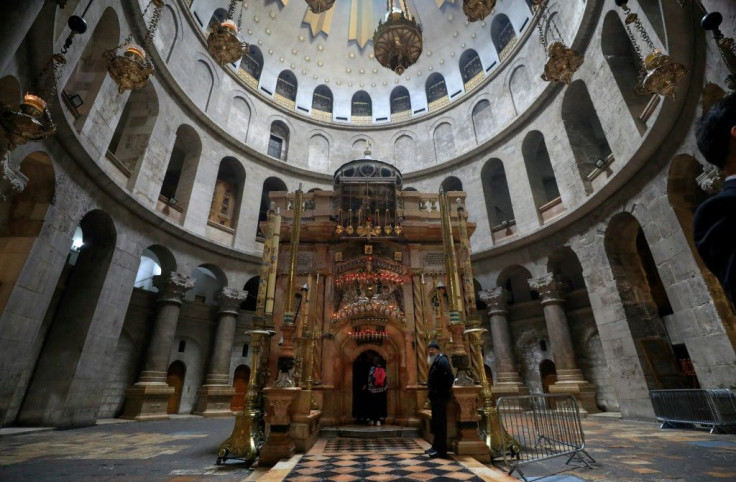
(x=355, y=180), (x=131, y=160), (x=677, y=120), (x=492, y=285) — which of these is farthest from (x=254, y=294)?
(x=677, y=120)

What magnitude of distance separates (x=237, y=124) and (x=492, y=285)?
16478 millimetres

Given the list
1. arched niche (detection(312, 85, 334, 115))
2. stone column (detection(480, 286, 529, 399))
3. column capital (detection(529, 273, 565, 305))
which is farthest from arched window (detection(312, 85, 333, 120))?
column capital (detection(529, 273, 565, 305))

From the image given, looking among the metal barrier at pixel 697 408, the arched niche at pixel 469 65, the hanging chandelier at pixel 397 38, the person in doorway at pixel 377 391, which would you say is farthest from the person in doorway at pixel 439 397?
the arched niche at pixel 469 65

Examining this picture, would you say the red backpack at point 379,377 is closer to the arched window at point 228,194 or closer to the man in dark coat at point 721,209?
the man in dark coat at point 721,209

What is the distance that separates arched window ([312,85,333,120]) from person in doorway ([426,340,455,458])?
21.6 m

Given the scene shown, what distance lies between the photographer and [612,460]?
5.24 m

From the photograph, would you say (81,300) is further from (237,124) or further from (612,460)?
(612,460)

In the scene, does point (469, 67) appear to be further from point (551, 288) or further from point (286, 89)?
point (551, 288)

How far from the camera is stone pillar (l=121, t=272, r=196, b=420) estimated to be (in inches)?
493

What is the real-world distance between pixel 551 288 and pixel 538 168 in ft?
23.1

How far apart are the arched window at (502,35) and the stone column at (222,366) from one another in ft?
64.6

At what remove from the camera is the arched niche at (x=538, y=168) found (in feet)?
52.7

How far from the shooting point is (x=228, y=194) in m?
19.2

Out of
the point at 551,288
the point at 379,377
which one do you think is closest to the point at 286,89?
the point at 551,288
